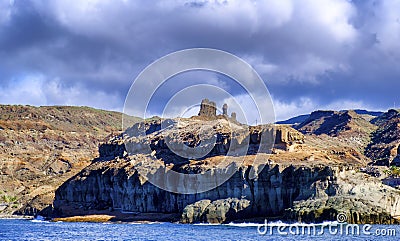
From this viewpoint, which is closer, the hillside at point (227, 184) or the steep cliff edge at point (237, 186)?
the steep cliff edge at point (237, 186)

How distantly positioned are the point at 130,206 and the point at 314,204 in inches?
2465

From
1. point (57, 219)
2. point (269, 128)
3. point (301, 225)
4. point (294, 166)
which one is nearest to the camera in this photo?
point (301, 225)

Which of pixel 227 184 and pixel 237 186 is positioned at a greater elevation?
pixel 227 184

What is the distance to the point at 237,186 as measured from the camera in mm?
136000

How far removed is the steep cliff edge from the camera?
116 meters

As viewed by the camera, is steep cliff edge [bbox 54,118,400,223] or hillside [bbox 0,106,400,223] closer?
steep cliff edge [bbox 54,118,400,223]

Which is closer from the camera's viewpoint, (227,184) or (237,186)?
(237,186)

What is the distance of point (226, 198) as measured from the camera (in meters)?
137

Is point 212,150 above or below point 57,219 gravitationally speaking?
above

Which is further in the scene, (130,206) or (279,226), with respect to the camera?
(130,206)

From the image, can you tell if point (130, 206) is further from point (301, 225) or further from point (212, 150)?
point (301, 225)

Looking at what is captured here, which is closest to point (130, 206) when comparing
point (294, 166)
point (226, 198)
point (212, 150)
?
point (212, 150)

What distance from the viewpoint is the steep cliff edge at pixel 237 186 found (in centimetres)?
11644

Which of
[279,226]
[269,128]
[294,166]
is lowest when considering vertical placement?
[279,226]
